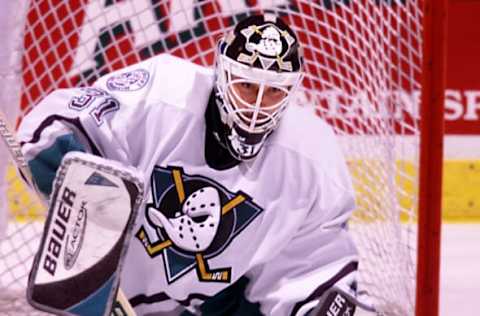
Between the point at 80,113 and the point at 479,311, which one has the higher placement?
the point at 80,113

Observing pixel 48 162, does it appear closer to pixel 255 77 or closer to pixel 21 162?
pixel 21 162

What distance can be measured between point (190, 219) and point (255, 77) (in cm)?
30

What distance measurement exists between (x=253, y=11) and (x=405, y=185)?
1.90ft

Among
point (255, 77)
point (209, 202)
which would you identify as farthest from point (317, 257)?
point (255, 77)

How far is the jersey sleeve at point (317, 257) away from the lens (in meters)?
1.90

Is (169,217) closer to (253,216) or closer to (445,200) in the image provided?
(253,216)

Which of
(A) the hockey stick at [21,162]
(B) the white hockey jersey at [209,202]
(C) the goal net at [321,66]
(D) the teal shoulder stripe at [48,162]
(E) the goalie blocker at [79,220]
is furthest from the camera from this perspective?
(C) the goal net at [321,66]

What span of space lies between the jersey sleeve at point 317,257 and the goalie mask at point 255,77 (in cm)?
17

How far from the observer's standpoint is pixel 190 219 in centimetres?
189

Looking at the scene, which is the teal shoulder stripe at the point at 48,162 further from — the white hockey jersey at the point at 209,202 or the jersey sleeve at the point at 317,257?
the jersey sleeve at the point at 317,257

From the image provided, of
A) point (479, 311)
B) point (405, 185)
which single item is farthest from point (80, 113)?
point (479, 311)

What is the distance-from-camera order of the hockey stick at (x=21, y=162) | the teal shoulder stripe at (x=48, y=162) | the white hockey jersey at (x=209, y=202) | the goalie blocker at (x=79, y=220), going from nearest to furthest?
the goalie blocker at (x=79, y=220) → the hockey stick at (x=21, y=162) → the teal shoulder stripe at (x=48, y=162) → the white hockey jersey at (x=209, y=202)

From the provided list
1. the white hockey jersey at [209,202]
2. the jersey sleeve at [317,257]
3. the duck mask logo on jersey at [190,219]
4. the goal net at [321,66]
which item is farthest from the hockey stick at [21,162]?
the goal net at [321,66]

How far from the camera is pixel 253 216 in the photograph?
6.24 ft
